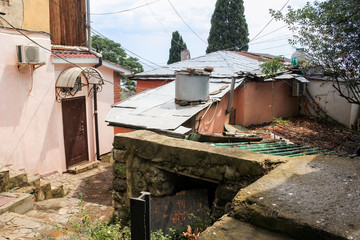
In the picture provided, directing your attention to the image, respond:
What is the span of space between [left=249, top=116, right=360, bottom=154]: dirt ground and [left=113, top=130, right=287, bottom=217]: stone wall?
4012 mm

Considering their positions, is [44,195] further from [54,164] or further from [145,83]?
[145,83]

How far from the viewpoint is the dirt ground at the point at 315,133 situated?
25.2ft

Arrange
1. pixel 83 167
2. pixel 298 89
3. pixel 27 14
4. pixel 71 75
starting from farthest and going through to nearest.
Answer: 1. pixel 298 89
2. pixel 83 167
3. pixel 71 75
4. pixel 27 14

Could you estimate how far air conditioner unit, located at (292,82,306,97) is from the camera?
11620mm

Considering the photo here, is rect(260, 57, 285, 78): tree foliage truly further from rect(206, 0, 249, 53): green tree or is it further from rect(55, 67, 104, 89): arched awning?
rect(206, 0, 249, 53): green tree

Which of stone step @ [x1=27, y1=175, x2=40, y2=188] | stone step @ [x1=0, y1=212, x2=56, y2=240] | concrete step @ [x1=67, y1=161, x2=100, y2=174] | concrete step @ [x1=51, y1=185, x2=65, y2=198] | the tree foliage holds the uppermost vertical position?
the tree foliage

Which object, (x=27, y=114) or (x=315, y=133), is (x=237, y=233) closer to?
(x=27, y=114)

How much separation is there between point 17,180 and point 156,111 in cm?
329

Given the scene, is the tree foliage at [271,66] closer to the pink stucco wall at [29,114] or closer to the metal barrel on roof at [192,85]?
the metal barrel on roof at [192,85]

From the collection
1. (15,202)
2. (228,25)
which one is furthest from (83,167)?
(228,25)

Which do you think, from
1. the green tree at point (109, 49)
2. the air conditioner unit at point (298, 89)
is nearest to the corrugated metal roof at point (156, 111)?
the air conditioner unit at point (298, 89)

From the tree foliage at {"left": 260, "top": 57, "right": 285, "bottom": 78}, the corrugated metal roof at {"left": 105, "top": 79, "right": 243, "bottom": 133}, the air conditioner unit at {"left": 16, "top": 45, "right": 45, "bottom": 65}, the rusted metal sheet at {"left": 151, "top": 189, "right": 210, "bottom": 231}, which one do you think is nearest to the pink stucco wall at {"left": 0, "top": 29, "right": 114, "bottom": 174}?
the air conditioner unit at {"left": 16, "top": 45, "right": 45, "bottom": 65}

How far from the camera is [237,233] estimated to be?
1.95 meters

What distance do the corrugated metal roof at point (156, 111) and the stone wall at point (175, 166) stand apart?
1.62 meters
